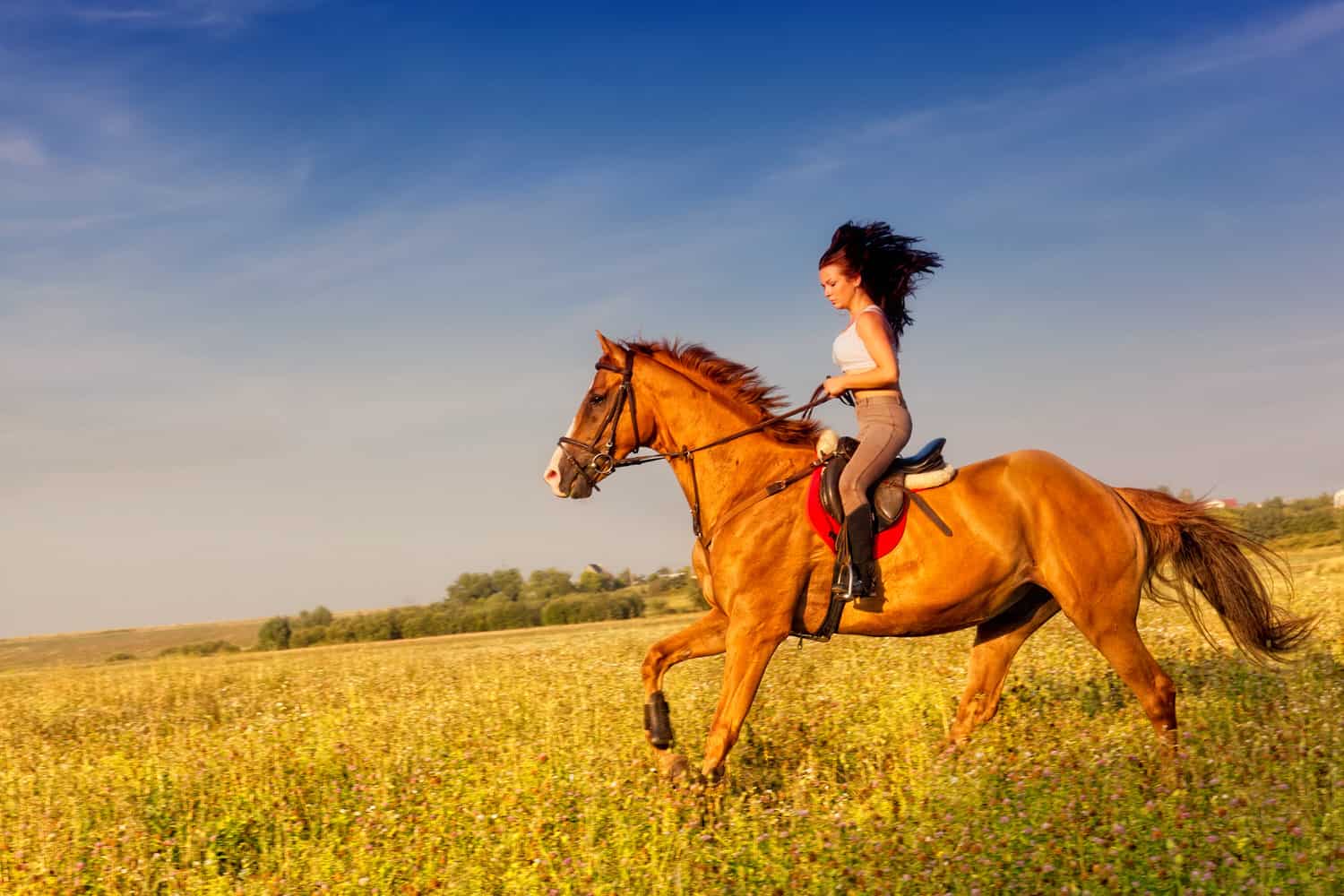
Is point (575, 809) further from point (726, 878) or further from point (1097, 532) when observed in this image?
point (1097, 532)

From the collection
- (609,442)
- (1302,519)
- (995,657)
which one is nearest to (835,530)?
(609,442)

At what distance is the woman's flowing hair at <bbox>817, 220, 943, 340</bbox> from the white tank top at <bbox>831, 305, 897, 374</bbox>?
37cm

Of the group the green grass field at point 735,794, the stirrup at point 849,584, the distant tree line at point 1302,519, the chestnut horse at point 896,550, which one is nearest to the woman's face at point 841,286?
the chestnut horse at point 896,550

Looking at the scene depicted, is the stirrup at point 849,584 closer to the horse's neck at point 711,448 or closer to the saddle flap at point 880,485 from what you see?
the saddle flap at point 880,485

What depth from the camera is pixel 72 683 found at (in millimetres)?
15891

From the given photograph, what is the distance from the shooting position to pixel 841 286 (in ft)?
24.6

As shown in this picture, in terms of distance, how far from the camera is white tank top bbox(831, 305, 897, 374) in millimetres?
7160

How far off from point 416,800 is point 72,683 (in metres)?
11.4

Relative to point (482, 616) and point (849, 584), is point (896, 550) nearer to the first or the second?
point (849, 584)

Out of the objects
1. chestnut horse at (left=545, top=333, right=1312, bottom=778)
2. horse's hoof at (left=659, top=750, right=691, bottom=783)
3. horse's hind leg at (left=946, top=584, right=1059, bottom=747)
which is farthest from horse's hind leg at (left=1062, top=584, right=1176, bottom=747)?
horse's hoof at (left=659, top=750, right=691, bottom=783)

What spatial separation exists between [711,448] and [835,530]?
1069 mm

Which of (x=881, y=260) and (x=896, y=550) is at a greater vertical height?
(x=881, y=260)

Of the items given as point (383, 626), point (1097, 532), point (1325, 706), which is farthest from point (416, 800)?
point (383, 626)

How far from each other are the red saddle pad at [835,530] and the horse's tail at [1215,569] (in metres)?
1.96
